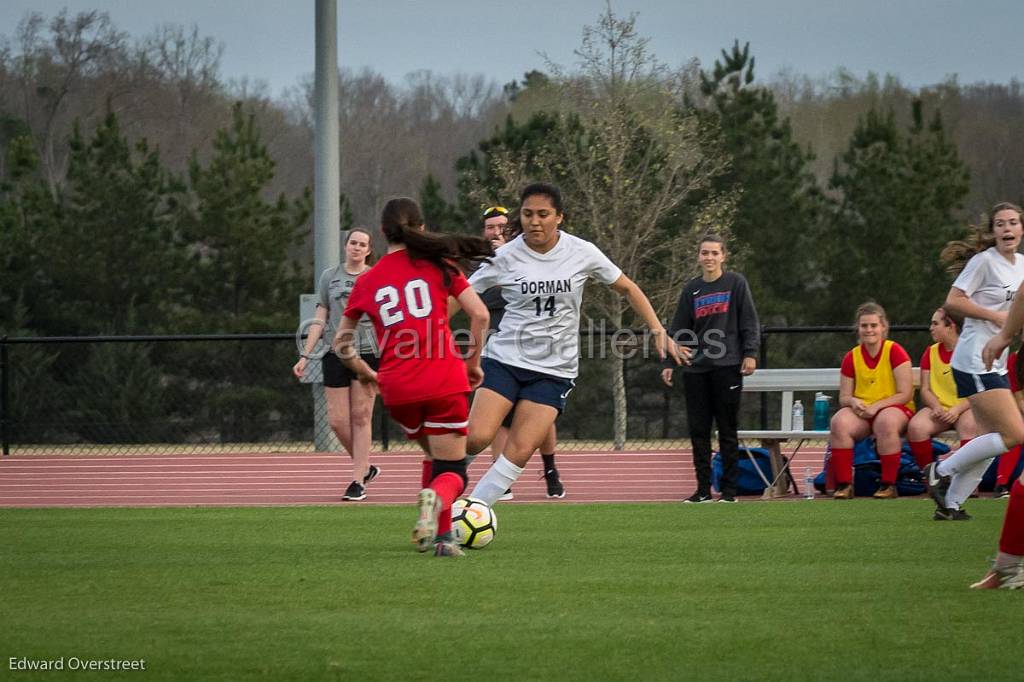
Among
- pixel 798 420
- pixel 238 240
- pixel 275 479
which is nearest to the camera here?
pixel 798 420

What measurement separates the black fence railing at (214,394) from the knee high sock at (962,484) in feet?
52.3

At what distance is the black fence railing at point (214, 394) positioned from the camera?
26.3m

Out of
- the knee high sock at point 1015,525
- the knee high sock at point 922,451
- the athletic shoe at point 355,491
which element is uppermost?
the knee high sock at point 1015,525

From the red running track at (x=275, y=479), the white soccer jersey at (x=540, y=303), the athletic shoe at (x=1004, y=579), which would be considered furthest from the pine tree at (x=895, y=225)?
the athletic shoe at (x=1004, y=579)

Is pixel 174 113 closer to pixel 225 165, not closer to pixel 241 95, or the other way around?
pixel 241 95

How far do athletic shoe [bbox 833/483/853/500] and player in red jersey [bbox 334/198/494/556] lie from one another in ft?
17.4

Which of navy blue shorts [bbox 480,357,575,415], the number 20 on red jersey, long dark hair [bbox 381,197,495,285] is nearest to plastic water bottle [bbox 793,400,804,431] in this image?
navy blue shorts [bbox 480,357,575,415]

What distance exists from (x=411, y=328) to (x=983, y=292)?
373 cm

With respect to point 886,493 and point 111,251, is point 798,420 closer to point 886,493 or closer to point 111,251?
point 886,493

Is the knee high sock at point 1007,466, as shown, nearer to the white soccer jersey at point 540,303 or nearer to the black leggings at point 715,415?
the black leggings at point 715,415

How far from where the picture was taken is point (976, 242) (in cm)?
923

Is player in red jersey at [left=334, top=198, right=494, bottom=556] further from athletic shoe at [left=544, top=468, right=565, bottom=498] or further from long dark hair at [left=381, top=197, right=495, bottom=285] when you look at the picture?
athletic shoe at [left=544, top=468, right=565, bottom=498]

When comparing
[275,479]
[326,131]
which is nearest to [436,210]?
[326,131]

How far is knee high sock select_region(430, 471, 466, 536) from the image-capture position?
24.2 feet
